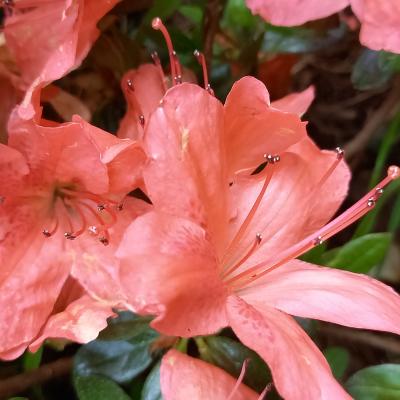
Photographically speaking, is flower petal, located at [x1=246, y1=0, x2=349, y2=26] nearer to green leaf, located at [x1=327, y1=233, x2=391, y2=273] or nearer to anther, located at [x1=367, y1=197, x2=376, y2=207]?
anther, located at [x1=367, y1=197, x2=376, y2=207]


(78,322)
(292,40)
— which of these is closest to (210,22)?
(292,40)

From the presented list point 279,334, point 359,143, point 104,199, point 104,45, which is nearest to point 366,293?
point 279,334

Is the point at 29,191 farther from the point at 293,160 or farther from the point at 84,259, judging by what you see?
the point at 293,160

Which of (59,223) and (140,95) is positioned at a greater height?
(140,95)

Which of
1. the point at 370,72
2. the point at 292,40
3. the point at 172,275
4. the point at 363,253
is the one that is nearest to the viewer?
the point at 172,275

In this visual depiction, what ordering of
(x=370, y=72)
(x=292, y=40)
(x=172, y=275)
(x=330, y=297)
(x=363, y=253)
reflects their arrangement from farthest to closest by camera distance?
1. (x=292, y=40)
2. (x=370, y=72)
3. (x=363, y=253)
4. (x=330, y=297)
5. (x=172, y=275)

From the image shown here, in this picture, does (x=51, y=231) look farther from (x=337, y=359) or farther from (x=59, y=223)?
(x=337, y=359)
